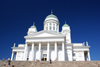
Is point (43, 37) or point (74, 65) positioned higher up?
point (43, 37)

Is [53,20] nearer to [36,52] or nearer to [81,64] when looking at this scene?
[36,52]

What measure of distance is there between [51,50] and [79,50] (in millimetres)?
13342

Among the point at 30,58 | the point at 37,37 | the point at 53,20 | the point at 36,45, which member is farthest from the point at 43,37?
the point at 53,20

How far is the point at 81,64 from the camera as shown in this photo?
23984mm

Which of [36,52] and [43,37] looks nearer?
[43,37]

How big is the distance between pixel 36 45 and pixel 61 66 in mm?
20178

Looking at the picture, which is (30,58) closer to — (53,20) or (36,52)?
(36,52)

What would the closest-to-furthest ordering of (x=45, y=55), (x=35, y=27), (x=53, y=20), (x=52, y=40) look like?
(x=52, y=40) → (x=45, y=55) → (x=53, y=20) → (x=35, y=27)

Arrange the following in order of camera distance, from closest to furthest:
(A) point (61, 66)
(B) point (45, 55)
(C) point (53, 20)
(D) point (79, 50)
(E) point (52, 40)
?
1. (A) point (61, 66)
2. (E) point (52, 40)
3. (B) point (45, 55)
4. (D) point (79, 50)
5. (C) point (53, 20)

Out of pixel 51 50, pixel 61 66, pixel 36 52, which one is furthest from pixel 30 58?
pixel 61 66

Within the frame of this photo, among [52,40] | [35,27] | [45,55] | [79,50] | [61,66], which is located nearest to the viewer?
[61,66]

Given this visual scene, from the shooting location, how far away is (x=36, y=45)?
4222 centimetres

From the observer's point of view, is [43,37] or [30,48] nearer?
[43,37]

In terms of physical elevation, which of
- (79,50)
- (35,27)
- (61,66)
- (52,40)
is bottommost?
(61,66)
